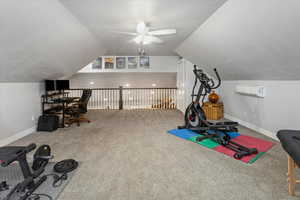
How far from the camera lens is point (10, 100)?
3.27 m

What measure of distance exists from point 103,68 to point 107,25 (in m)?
4.24

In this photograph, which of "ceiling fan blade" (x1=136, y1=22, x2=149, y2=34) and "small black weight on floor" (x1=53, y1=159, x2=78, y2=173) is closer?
"small black weight on floor" (x1=53, y1=159, x2=78, y2=173)

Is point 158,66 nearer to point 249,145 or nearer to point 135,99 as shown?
point 135,99

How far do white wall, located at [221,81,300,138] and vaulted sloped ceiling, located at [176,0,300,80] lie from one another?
0.21m

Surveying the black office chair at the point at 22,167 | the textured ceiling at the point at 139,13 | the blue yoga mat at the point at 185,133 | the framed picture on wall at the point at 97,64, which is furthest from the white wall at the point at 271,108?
the framed picture on wall at the point at 97,64

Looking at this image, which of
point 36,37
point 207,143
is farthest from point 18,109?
point 207,143

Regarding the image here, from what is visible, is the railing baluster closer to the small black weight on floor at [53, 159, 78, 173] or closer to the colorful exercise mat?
the colorful exercise mat

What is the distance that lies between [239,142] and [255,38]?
2.00 m

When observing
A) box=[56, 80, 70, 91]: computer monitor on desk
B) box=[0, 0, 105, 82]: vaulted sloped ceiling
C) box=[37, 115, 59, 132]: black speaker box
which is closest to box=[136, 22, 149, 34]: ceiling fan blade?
box=[0, 0, 105, 82]: vaulted sloped ceiling

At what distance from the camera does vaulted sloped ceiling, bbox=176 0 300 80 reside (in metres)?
2.01

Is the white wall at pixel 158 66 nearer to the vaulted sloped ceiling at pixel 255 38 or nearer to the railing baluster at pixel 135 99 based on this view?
the railing baluster at pixel 135 99

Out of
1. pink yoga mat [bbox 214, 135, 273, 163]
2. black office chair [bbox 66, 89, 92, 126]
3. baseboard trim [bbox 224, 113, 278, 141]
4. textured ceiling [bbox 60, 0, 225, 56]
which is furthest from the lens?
black office chair [bbox 66, 89, 92, 126]

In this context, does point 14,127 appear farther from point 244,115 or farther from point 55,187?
point 244,115

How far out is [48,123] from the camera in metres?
4.01
